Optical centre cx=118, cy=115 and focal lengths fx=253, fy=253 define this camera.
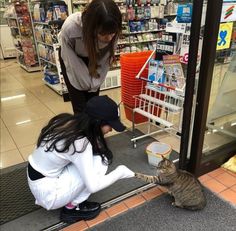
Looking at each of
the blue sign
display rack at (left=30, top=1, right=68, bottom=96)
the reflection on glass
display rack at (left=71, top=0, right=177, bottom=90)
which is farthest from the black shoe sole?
display rack at (left=71, top=0, right=177, bottom=90)

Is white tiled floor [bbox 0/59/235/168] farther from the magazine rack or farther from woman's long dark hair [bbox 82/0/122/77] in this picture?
woman's long dark hair [bbox 82/0/122/77]

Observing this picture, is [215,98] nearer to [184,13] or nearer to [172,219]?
[184,13]

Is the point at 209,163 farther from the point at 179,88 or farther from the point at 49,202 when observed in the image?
the point at 49,202

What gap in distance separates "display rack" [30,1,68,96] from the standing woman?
1772 mm

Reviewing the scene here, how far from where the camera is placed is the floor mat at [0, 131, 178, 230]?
70.6 inches

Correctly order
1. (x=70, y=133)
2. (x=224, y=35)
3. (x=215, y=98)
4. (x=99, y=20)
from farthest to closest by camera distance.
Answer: (x=215, y=98) → (x=224, y=35) → (x=99, y=20) → (x=70, y=133)

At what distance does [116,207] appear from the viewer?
1.78 metres

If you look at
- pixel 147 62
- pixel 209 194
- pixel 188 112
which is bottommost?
pixel 209 194

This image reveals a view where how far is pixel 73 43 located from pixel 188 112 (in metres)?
0.95

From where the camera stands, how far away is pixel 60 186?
58.6 inches

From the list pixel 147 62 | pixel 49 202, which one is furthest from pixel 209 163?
pixel 49 202

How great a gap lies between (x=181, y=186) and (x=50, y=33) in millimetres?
3191

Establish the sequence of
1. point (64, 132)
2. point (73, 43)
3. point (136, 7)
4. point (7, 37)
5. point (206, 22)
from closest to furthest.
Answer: point (64, 132) < point (206, 22) < point (73, 43) < point (136, 7) < point (7, 37)

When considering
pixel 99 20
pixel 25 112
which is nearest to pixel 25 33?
pixel 25 112
